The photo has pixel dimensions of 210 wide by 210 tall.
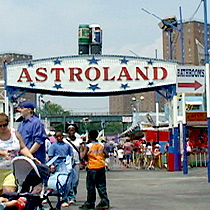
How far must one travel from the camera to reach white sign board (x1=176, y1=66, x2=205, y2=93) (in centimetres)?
2180

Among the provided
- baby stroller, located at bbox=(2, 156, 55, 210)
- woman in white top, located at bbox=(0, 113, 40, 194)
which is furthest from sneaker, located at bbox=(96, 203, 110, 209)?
woman in white top, located at bbox=(0, 113, 40, 194)

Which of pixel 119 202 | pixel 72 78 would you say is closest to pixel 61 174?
pixel 119 202

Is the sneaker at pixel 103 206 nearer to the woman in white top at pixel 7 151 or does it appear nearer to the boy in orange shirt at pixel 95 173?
the boy in orange shirt at pixel 95 173

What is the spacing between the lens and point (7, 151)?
9.36m

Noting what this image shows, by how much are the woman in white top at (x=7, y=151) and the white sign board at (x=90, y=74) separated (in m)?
19.5

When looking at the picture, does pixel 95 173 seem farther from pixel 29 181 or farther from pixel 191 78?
pixel 191 78

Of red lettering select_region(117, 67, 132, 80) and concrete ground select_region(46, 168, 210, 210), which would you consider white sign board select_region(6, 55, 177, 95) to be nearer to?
red lettering select_region(117, 67, 132, 80)

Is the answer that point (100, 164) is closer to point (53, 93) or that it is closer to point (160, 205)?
point (160, 205)

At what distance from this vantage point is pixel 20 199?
889cm

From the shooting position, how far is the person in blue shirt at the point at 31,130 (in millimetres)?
11007

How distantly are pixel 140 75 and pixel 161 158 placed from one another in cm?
518

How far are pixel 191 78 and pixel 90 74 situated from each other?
26.2 ft

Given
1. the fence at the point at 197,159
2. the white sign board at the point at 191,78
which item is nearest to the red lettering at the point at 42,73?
the fence at the point at 197,159

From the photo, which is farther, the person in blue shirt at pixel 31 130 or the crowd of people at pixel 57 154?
the person in blue shirt at pixel 31 130
